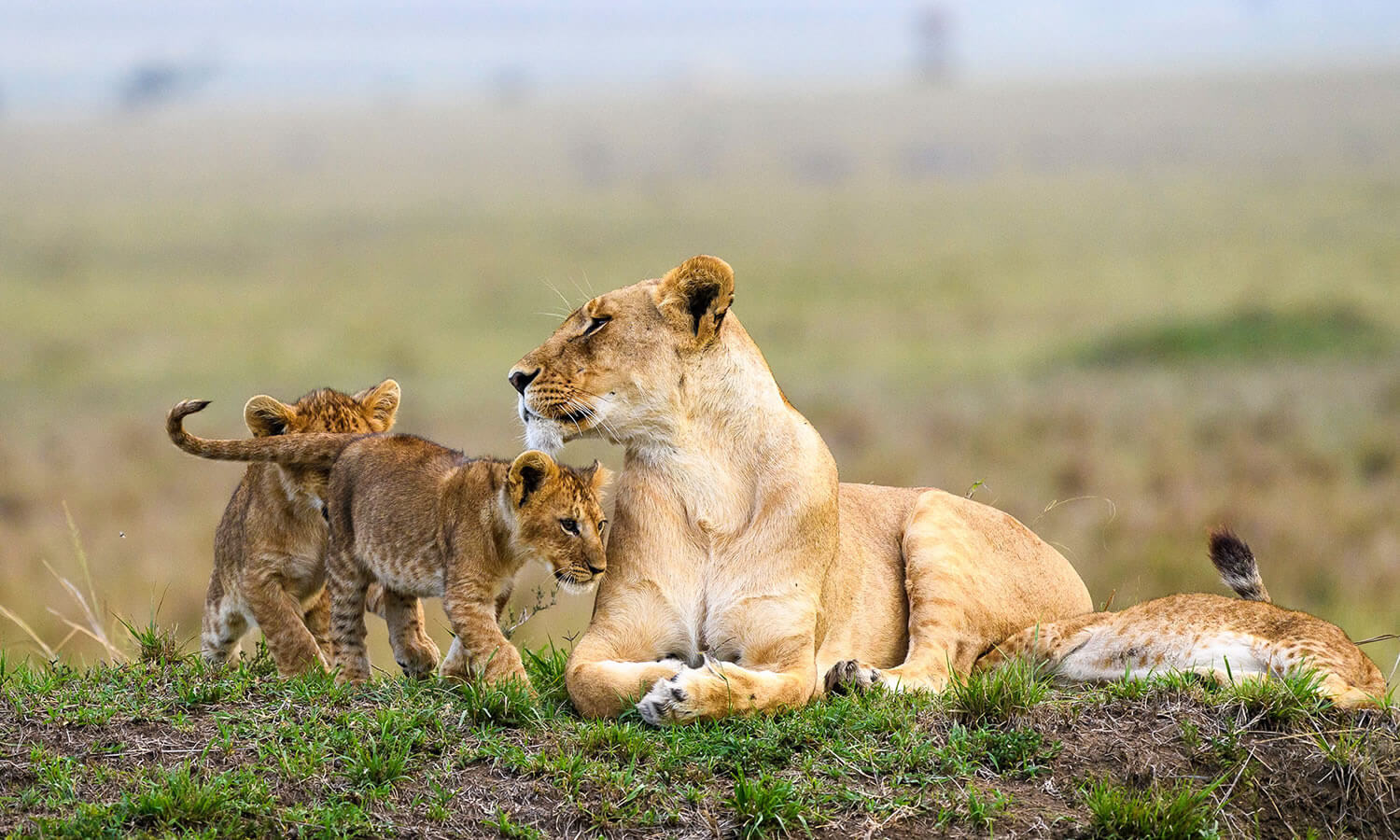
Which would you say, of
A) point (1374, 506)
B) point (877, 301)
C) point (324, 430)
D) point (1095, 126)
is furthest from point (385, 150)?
point (324, 430)


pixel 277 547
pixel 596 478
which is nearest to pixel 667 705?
pixel 596 478

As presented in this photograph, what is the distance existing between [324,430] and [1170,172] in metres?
68.6

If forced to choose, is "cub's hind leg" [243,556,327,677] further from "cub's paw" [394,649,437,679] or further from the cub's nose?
the cub's nose

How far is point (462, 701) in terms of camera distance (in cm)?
560

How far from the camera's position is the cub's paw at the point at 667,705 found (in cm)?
525

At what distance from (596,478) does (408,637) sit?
1045 millimetres

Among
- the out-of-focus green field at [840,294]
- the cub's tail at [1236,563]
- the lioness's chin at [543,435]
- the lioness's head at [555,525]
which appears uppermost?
the lioness's chin at [543,435]

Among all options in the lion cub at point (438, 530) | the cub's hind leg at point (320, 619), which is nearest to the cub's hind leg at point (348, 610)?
the lion cub at point (438, 530)

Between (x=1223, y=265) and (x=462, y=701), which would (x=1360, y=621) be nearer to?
(x=462, y=701)

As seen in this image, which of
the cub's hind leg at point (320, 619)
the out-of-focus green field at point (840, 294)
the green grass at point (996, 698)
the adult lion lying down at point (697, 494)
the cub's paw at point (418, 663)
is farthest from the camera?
the out-of-focus green field at point (840, 294)

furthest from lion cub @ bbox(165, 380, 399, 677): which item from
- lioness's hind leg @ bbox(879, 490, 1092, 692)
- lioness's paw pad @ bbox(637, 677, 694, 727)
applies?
lioness's hind leg @ bbox(879, 490, 1092, 692)

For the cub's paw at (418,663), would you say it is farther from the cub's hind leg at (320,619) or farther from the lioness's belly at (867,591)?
the lioness's belly at (867,591)

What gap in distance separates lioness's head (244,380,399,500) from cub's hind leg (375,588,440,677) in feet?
1.76

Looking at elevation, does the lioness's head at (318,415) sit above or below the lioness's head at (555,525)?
above
